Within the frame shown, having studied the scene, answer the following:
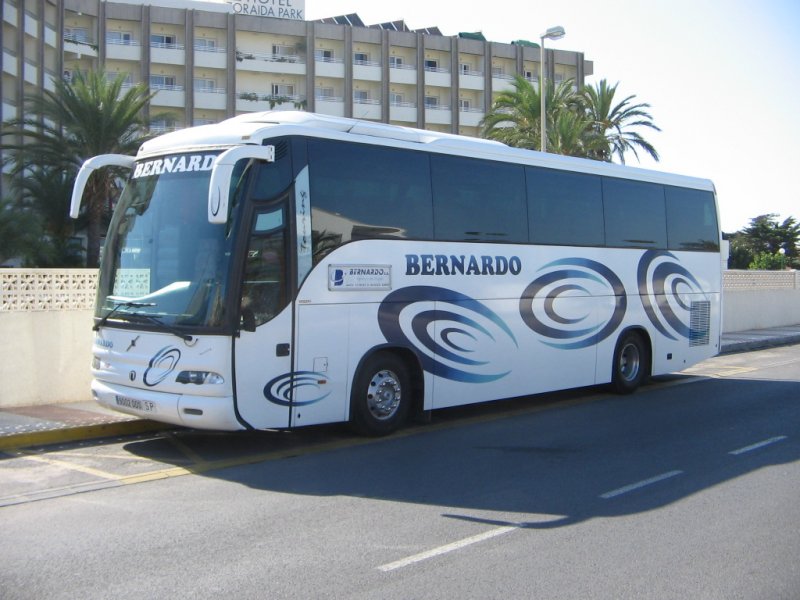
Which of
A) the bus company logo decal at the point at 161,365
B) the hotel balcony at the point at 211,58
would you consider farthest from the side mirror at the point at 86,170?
the hotel balcony at the point at 211,58

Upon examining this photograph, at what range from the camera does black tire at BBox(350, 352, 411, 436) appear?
9.38 metres

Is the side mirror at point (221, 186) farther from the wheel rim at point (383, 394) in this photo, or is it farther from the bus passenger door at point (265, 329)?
the wheel rim at point (383, 394)

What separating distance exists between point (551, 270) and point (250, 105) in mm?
48604

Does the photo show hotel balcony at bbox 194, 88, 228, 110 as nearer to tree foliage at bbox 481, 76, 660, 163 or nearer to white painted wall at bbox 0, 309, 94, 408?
tree foliage at bbox 481, 76, 660, 163

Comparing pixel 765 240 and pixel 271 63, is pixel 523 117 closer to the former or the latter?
pixel 271 63

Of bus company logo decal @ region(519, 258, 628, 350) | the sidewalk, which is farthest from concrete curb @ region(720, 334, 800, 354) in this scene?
the sidewalk

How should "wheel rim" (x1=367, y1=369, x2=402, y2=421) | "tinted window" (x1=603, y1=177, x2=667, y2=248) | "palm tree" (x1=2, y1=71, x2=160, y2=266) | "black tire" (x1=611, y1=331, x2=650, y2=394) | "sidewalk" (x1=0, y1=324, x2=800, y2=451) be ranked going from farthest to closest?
"palm tree" (x1=2, y1=71, x2=160, y2=266), "black tire" (x1=611, y1=331, x2=650, y2=394), "tinted window" (x1=603, y1=177, x2=667, y2=248), "wheel rim" (x1=367, y1=369, x2=402, y2=421), "sidewalk" (x1=0, y1=324, x2=800, y2=451)

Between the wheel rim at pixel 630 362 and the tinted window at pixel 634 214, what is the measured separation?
1728mm

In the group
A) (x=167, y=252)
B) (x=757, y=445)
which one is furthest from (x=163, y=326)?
(x=757, y=445)

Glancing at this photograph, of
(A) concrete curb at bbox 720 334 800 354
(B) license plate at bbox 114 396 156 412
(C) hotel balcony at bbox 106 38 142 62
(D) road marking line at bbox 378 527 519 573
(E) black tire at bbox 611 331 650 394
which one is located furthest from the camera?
(C) hotel balcony at bbox 106 38 142 62

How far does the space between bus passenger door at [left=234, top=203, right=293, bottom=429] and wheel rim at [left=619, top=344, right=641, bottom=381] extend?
22.9ft

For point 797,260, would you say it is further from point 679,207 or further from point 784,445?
point 784,445

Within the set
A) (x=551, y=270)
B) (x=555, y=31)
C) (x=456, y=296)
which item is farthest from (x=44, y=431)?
A: (x=555, y=31)

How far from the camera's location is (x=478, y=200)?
1085 centimetres
